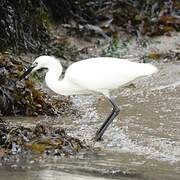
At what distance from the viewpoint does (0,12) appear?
1118 centimetres

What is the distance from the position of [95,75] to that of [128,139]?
808mm

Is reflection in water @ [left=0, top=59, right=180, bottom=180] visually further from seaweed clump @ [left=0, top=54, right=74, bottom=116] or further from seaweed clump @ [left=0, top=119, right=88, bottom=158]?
seaweed clump @ [left=0, top=54, right=74, bottom=116]

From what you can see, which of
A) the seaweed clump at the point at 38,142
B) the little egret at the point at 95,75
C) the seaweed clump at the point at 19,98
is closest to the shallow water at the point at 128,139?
the seaweed clump at the point at 38,142

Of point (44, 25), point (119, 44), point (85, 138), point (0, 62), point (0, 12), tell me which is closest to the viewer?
point (85, 138)

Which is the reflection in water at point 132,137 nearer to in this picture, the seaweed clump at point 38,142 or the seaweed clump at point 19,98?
the seaweed clump at point 38,142

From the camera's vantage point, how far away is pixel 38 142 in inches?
269

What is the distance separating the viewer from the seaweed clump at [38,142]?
668cm

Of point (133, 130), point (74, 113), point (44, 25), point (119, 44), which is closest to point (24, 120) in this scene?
point (74, 113)

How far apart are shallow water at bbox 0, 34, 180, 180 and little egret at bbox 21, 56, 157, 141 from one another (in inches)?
14.7

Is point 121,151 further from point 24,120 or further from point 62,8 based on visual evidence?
point 62,8

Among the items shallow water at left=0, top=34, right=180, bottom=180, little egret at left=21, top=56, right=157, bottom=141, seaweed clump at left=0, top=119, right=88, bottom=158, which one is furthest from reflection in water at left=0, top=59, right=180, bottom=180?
little egret at left=21, top=56, right=157, bottom=141

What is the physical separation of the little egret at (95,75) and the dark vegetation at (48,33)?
2.56 feet

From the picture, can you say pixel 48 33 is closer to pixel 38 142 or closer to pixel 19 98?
pixel 19 98

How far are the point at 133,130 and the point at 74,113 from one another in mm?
1262
